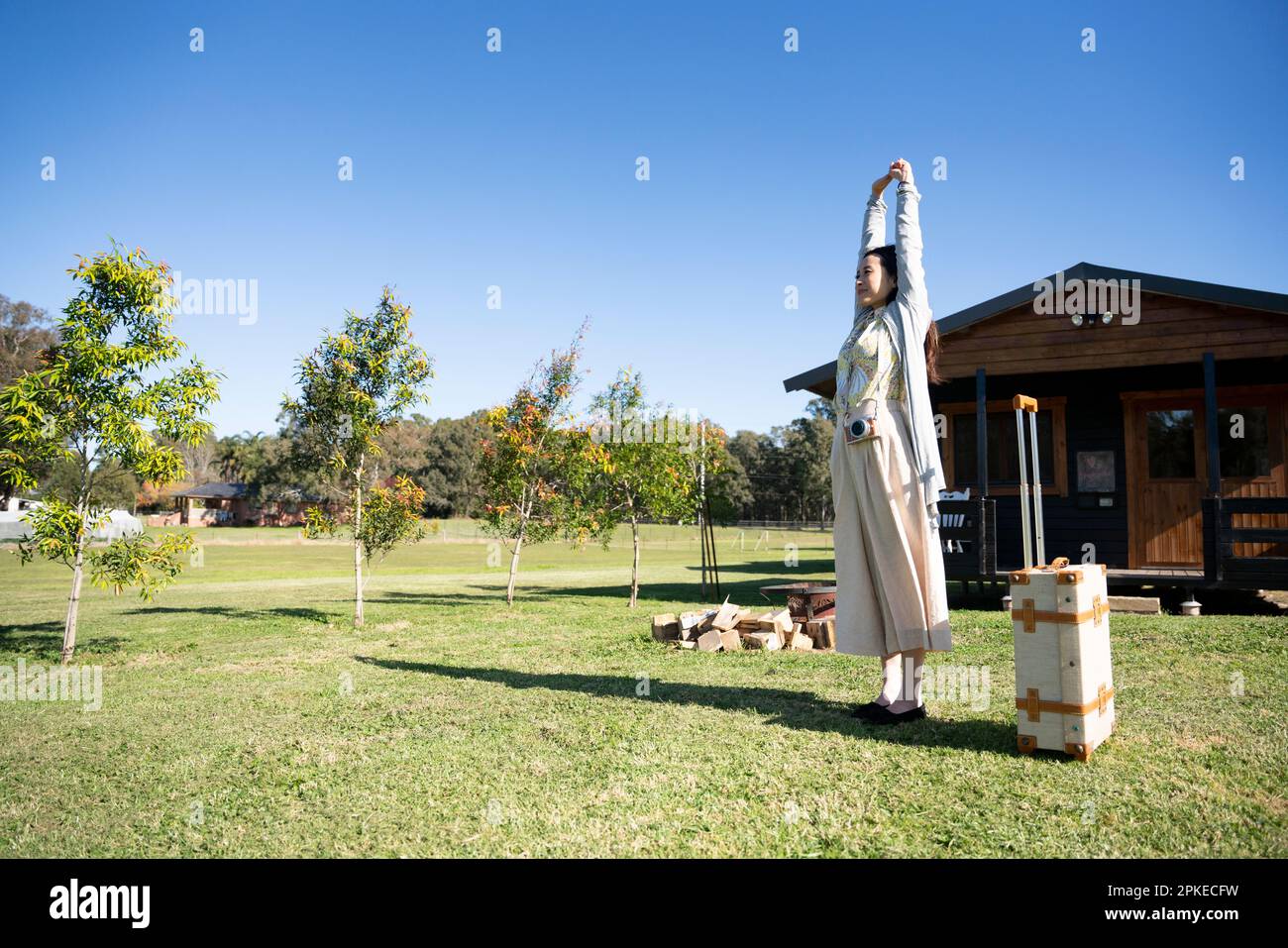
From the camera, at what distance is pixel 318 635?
400 inches

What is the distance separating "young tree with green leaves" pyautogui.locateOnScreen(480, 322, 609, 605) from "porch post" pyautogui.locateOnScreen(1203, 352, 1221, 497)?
9165mm

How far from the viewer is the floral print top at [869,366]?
433cm

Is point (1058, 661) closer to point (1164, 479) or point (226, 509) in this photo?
point (1164, 479)

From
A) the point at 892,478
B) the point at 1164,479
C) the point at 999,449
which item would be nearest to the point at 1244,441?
the point at 1164,479

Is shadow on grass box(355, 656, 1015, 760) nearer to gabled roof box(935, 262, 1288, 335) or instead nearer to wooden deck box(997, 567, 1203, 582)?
wooden deck box(997, 567, 1203, 582)

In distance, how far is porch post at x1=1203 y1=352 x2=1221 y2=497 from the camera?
32.3 ft

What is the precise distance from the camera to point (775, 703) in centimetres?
499

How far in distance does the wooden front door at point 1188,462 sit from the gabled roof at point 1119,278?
86.4 inches

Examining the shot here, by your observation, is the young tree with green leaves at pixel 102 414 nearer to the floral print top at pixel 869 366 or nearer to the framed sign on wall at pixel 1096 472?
the floral print top at pixel 869 366

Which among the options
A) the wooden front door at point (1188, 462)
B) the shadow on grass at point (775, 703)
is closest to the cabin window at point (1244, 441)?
the wooden front door at point (1188, 462)

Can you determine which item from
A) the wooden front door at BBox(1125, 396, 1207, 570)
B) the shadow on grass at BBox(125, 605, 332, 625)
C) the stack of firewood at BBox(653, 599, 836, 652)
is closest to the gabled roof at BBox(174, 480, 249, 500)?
the shadow on grass at BBox(125, 605, 332, 625)
